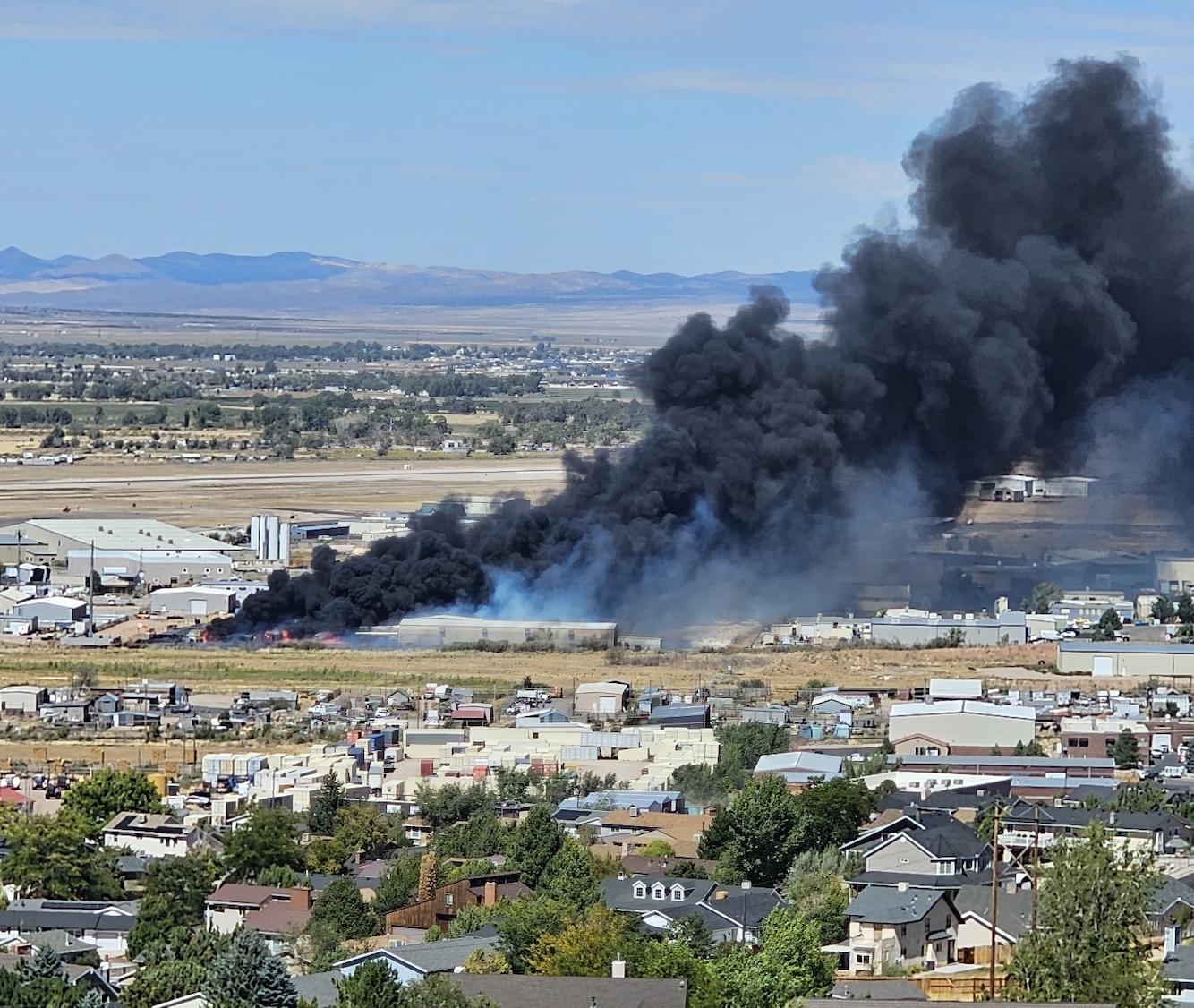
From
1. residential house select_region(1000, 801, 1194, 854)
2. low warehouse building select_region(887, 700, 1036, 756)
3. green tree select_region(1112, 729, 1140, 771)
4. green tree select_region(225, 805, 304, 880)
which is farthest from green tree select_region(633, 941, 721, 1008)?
low warehouse building select_region(887, 700, 1036, 756)

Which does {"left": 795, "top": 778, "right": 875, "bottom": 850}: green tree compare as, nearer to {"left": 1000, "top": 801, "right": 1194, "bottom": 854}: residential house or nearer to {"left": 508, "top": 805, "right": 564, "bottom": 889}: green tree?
{"left": 1000, "top": 801, "right": 1194, "bottom": 854}: residential house

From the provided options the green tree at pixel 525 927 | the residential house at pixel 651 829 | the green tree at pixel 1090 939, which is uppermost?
the green tree at pixel 1090 939

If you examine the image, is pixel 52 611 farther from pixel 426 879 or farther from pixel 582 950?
pixel 582 950

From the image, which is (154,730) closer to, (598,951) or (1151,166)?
(598,951)

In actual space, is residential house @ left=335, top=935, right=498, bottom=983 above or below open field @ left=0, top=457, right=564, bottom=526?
above

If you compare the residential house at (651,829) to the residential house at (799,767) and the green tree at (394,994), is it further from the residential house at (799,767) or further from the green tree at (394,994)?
the green tree at (394,994)

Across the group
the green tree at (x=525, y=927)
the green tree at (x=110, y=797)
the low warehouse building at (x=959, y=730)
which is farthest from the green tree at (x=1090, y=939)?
the low warehouse building at (x=959, y=730)

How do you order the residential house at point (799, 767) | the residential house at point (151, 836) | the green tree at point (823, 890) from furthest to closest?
the residential house at point (799, 767) < the residential house at point (151, 836) < the green tree at point (823, 890)
